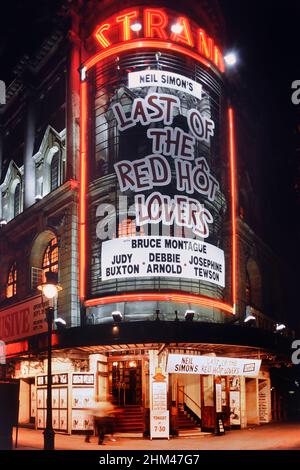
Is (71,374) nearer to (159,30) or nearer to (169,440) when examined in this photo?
(169,440)

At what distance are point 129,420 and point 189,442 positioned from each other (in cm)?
403

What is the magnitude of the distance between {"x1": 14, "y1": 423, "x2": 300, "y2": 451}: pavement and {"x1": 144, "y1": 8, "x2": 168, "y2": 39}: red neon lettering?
18.7 m

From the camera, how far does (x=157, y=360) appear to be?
25469 mm

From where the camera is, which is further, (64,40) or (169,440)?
(64,40)

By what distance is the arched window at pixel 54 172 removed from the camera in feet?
112

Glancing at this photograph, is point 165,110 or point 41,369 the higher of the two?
point 165,110

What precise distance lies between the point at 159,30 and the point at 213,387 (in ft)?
56.7

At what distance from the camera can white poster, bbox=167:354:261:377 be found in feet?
78.9

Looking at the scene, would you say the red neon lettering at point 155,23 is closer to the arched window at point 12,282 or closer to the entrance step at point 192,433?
the arched window at point 12,282

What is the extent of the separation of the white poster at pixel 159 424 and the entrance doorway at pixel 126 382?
Answer: 11.6ft

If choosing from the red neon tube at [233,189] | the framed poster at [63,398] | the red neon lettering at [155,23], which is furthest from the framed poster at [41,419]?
the red neon lettering at [155,23]

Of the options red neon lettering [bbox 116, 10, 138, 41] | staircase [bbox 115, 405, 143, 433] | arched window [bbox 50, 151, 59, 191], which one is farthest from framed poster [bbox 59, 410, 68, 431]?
red neon lettering [bbox 116, 10, 138, 41]

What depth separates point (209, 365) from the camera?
2505cm
